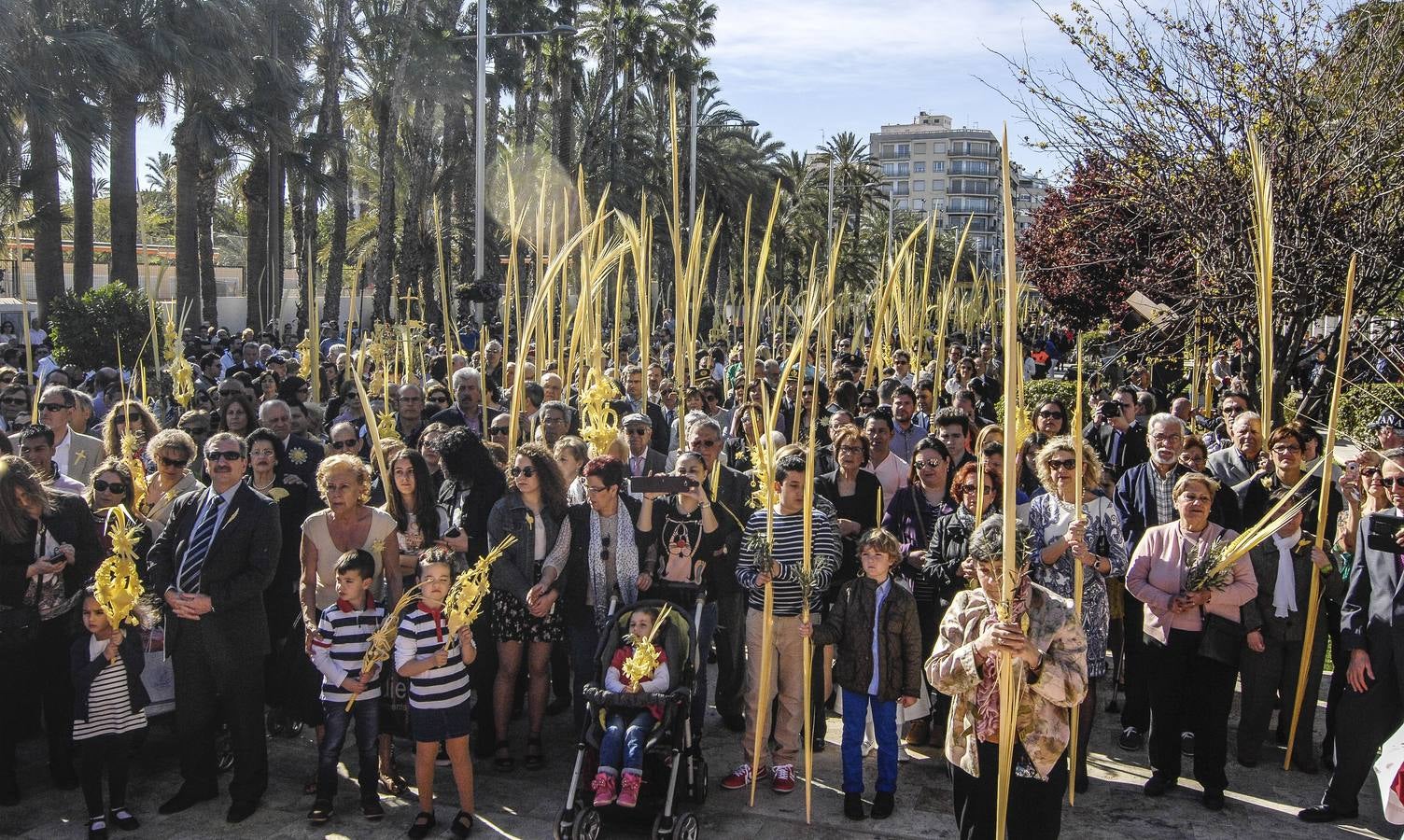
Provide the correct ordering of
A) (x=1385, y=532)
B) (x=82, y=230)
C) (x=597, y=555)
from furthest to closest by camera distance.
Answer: (x=82, y=230)
(x=597, y=555)
(x=1385, y=532)

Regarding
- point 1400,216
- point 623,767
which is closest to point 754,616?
point 623,767

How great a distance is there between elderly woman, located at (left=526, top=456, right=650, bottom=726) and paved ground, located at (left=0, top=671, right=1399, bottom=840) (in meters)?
0.73

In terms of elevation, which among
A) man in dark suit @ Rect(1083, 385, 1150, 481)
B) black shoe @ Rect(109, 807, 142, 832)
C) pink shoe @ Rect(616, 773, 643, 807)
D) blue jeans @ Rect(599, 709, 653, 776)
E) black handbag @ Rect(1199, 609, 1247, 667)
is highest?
man in dark suit @ Rect(1083, 385, 1150, 481)

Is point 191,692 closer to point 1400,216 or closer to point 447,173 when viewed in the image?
point 1400,216

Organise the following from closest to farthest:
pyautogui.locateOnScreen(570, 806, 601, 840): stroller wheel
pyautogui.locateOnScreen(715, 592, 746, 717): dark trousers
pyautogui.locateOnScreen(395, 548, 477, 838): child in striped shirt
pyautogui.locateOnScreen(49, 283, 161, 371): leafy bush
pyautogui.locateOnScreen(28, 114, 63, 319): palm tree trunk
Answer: pyautogui.locateOnScreen(570, 806, 601, 840): stroller wheel
pyautogui.locateOnScreen(395, 548, 477, 838): child in striped shirt
pyautogui.locateOnScreen(715, 592, 746, 717): dark trousers
pyautogui.locateOnScreen(49, 283, 161, 371): leafy bush
pyautogui.locateOnScreen(28, 114, 63, 319): palm tree trunk

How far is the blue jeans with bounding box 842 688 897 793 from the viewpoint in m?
5.53

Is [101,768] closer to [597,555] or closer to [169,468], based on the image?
[169,468]

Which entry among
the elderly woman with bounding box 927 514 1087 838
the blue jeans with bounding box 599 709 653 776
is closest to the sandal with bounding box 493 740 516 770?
the blue jeans with bounding box 599 709 653 776

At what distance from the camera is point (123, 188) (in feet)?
79.8

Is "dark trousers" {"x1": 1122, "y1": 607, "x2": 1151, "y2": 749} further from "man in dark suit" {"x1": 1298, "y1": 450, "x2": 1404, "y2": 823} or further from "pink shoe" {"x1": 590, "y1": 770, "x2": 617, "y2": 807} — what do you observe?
"pink shoe" {"x1": 590, "y1": 770, "x2": 617, "y2": 807}

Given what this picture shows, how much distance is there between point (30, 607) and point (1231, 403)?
22.9ft

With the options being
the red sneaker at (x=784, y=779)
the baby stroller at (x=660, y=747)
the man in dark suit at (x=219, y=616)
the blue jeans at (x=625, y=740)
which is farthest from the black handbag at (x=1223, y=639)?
the man in dark suit at (x=219, y=616)

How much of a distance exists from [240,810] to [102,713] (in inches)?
29.1

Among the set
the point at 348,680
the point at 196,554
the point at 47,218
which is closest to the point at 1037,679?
the point at 348,680
